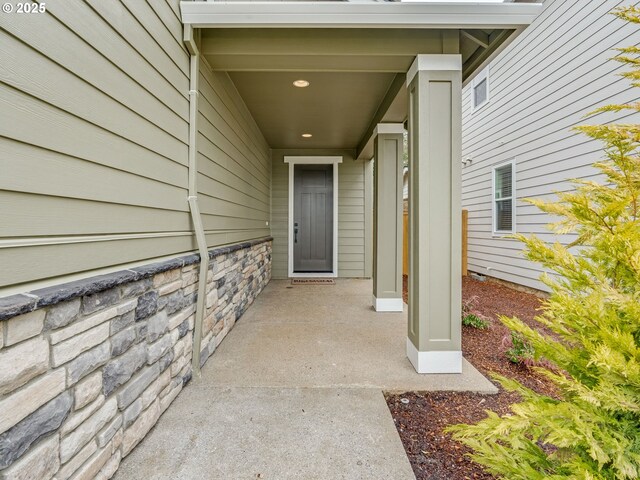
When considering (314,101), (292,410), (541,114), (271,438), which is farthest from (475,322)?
(541,114)

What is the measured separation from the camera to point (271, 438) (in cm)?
166

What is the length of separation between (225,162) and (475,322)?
3177mm

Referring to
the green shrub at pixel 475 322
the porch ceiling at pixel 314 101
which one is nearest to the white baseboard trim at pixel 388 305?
the green shrub at pixel 475 322

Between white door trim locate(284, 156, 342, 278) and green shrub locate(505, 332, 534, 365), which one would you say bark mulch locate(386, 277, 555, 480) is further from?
white door trim locate(284, 156, 342, 278)

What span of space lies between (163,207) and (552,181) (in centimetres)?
494

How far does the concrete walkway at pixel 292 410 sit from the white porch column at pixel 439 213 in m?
0.25

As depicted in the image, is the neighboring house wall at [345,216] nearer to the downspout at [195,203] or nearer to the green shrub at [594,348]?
the downspout at [195,203]

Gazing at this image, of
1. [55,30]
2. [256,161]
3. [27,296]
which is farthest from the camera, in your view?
[256,161]

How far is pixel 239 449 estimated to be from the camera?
1.59 m

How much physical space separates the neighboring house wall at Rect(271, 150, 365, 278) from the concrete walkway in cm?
304

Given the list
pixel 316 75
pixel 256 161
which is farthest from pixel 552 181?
pixel 256 161

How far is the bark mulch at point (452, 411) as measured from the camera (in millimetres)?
1491

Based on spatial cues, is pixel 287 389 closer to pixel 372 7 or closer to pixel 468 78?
pixel 372 7

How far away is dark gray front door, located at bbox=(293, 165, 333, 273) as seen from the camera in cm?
685
